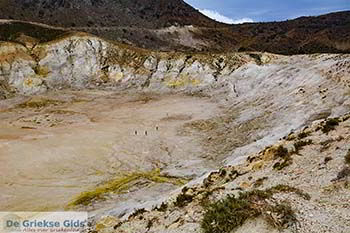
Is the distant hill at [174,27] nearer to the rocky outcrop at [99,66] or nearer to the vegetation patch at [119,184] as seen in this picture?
the rocky outcrop at [99,66]

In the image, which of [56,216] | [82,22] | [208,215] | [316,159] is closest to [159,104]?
[56,216]

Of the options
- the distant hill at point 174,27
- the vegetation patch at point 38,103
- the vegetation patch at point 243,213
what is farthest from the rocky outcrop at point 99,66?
the vegetation patch at point 243,213

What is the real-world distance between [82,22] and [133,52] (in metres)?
46.1

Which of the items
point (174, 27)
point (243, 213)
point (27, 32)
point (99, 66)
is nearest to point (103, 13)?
point (174, 27)

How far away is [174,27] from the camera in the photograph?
114 meters

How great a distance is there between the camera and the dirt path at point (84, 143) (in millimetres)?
26906

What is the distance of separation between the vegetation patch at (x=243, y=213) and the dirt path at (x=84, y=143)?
44.7ft

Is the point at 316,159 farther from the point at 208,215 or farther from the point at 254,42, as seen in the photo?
the point at 254,42

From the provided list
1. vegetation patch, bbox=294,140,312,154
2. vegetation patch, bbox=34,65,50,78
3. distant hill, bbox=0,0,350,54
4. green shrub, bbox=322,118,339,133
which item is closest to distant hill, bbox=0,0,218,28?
distant hill, bbox=0,0,350,54

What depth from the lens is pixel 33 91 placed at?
56.3m

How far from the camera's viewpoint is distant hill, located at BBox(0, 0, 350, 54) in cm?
10125

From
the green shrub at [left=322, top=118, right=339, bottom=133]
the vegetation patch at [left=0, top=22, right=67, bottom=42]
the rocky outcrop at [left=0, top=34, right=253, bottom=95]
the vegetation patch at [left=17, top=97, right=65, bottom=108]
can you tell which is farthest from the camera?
the vegetation patch at [left=0, top=22, right=67, bottom=42]

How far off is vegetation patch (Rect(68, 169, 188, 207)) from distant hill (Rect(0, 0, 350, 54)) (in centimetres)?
6875

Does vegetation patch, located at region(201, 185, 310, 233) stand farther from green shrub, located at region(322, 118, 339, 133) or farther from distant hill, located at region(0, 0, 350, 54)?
distant hill, located at region(0, 0, 350, 54)
